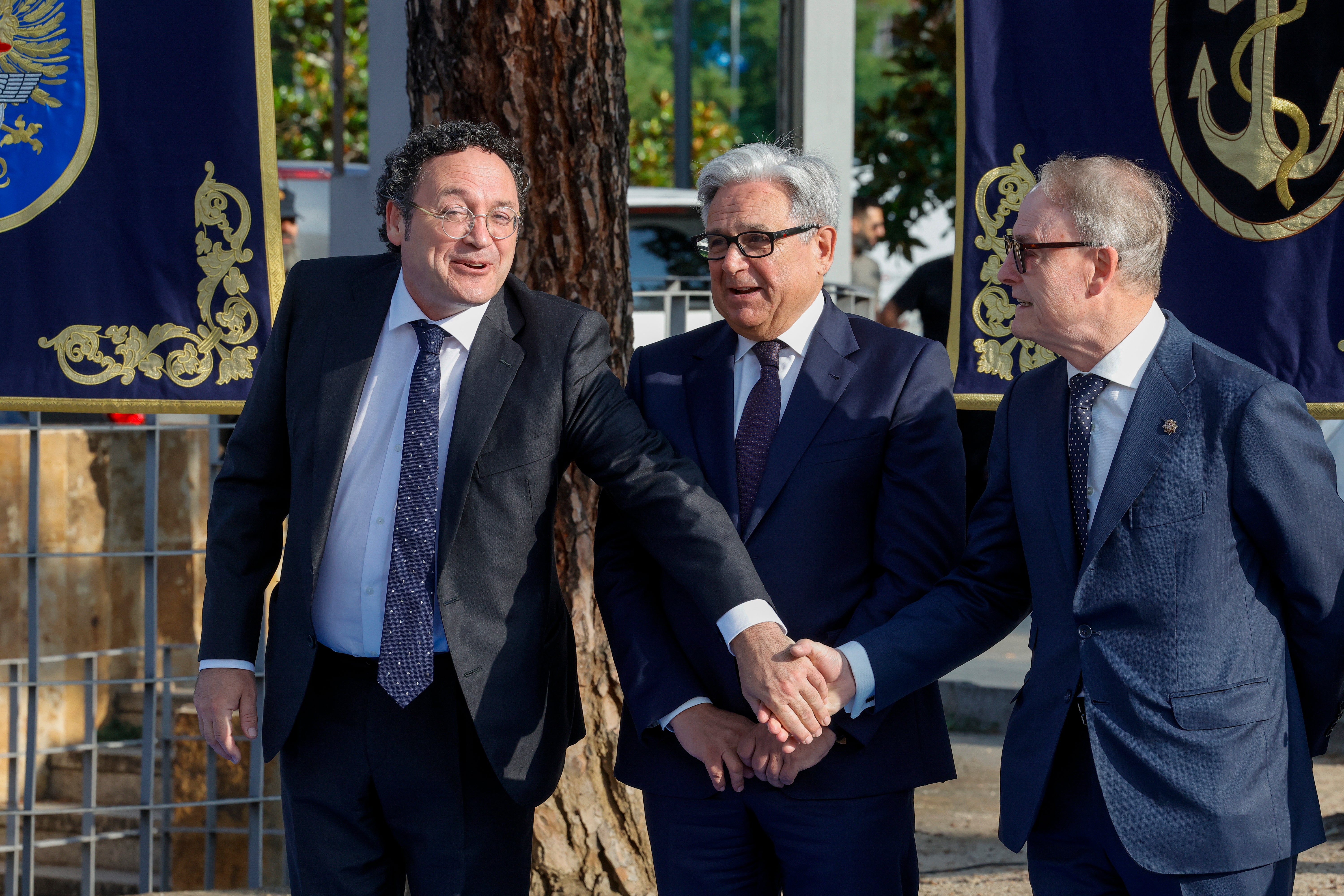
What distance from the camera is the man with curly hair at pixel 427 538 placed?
7.88 ft

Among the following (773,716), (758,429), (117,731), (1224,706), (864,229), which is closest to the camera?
(1224,706)

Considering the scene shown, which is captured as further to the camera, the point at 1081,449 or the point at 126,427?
the point at 126,427

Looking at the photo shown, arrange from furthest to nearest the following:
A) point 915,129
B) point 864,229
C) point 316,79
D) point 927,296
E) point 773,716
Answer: point 316,79
point 864,229
point 915,129
point 927,296
point 773,716

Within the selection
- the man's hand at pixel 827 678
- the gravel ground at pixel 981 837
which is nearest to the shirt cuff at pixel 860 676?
the man's hand at pixel 827 678

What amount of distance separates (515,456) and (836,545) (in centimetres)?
64

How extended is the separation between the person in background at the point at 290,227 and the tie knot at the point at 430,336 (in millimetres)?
5872

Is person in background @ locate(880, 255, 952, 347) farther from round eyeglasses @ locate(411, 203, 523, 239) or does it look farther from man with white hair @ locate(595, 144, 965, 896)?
round eyeglasses @ locate(411, 203, 523, 239)

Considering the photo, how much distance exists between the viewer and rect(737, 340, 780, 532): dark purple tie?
8.15 feet

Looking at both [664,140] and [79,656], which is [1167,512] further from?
[664,140]

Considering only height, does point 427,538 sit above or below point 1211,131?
below

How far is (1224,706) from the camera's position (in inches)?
81.0

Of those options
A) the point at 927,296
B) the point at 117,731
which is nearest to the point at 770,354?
the point at 927,296

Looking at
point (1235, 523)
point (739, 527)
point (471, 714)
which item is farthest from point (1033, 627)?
point (471, 714)

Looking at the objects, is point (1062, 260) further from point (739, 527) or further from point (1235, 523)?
point (739, 527)
